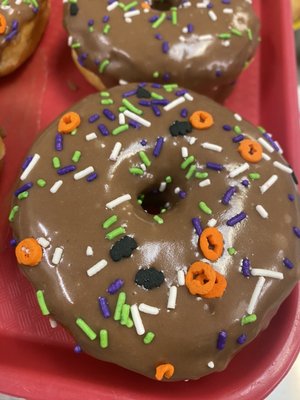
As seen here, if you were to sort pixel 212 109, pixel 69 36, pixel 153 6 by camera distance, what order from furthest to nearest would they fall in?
pixel 153 6 < pixel 69 36 < pixel 212 109

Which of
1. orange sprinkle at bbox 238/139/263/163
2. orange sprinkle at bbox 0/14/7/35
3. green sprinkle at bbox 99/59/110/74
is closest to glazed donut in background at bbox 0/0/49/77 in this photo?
orange sprinkle at bbox 0/14/7/35

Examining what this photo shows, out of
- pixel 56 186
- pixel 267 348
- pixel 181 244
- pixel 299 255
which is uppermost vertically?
pixel 56 186

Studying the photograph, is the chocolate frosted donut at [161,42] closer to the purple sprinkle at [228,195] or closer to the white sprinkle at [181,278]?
the purple sprinkle at [228,195]

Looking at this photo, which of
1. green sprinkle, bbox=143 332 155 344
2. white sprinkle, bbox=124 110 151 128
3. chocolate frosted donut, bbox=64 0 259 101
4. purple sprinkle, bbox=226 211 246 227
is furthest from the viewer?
chocolate frosted donut, bbox=64 0 259 101

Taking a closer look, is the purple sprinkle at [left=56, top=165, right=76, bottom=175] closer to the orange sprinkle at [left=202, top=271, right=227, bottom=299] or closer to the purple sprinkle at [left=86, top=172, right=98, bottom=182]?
the purple sprinkle at [left=86, top=172, right=98, bottom=182]

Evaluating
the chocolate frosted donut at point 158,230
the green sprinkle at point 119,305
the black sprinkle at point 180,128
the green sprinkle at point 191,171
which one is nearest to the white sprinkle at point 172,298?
the chocolate frosted donut at point 158,230

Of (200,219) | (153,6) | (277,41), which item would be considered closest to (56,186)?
(200,219)

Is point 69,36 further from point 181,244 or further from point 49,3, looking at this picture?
point 181,244
